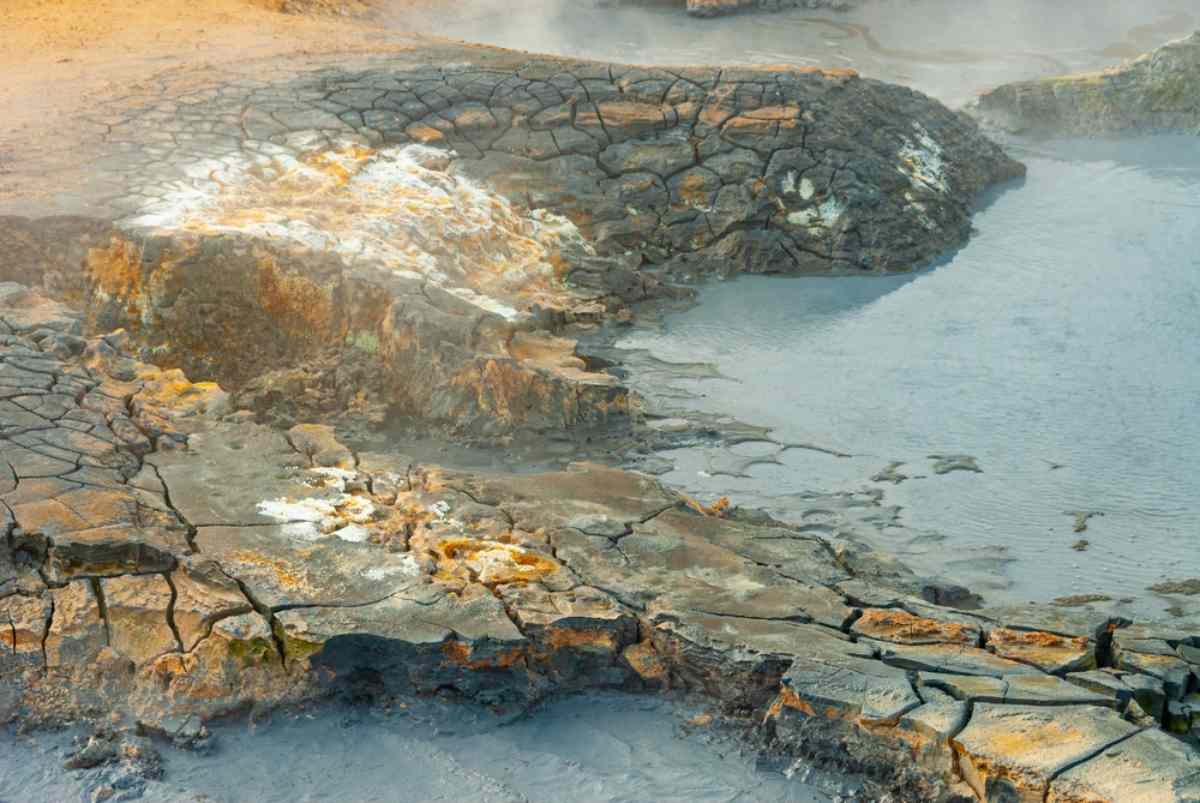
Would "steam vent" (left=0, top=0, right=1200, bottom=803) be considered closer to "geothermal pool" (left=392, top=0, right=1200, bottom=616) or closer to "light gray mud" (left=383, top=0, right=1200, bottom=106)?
"geothermal pool" (left=392, top=0, right=1200, bottom=616)

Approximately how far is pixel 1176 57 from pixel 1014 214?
3.33 meters

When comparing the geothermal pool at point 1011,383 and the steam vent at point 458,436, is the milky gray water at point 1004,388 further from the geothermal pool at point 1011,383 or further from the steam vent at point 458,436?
the steam vent at point 458,436

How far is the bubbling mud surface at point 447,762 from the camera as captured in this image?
308 cm

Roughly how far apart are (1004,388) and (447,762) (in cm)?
374

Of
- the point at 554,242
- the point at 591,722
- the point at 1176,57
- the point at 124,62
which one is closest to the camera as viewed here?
the point at 591,722

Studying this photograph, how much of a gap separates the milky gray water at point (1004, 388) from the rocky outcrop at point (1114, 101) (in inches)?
75.9

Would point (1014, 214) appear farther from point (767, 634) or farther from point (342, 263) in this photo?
point (767, 634)

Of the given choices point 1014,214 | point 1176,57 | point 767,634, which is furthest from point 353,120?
point 1176,57

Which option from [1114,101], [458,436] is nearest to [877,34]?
[1114,101]

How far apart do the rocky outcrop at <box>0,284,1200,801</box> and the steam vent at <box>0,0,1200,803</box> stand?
12 millimetres

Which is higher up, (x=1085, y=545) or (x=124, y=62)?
(x=124, y=62)

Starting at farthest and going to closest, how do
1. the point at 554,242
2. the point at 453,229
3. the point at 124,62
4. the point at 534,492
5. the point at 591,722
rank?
1. the point at 124,62
2. the point at 554,242
3. the point at 453,229
4. the point at 534,492
5. the point at 591,722

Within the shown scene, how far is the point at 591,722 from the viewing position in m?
3.39

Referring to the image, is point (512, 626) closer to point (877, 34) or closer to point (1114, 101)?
point (1114, 101)
